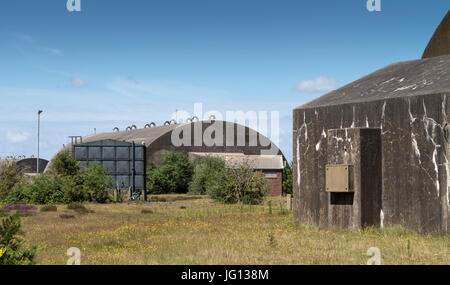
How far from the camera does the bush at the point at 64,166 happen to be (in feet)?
117

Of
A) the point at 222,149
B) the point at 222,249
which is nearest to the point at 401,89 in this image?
the point at 222,249

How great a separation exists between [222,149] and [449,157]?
146 feet

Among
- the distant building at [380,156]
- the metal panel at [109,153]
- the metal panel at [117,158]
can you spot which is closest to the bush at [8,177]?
the metal panel at [117,158]

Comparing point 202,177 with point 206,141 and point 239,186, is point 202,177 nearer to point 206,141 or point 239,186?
point 206,141

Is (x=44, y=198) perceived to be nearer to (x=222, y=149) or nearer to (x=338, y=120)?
(x=338, y=120)

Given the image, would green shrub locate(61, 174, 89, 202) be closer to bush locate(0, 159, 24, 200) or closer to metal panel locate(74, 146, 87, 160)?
bush locate(0, 159, 24, 200)

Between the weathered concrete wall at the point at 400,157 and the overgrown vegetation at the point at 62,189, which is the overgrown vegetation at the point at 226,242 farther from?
the overgrown vegetation at the point at 62,189

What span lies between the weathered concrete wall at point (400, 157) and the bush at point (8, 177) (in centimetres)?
2378

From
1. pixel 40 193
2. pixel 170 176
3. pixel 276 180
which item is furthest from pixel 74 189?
pixel 276 180

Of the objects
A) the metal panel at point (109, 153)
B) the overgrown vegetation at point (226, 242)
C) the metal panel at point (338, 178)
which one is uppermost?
the metal panel at point (109, 153)

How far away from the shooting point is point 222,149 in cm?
5750

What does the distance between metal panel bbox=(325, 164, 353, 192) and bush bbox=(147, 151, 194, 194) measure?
114 feet

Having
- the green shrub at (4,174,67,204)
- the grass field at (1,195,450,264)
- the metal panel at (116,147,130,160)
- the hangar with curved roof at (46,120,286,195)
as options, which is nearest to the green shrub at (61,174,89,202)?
the green shrub at (4,174,67,204)

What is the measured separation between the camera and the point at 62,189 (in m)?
32.5
